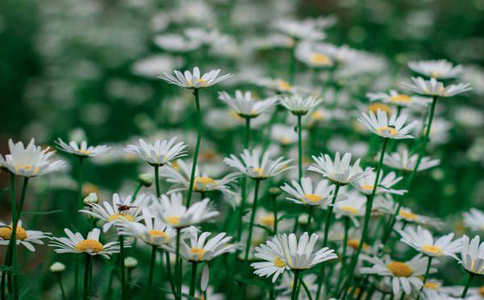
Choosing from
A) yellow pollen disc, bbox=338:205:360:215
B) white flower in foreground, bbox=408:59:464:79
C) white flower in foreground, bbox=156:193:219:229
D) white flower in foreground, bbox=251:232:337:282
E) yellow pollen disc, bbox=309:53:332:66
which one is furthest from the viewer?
yellow pollen disc, bbox=309:53:332:66

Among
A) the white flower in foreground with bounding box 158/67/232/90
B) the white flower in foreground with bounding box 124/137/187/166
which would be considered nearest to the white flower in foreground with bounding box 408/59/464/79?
the white flower in foreground with bounding box 158/67/232/90

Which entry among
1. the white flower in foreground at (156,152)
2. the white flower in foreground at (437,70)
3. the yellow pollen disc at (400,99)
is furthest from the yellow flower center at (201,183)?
the white flower in foreground at (437,70)

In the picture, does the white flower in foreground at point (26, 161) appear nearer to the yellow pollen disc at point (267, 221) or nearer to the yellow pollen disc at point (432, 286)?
the yellow pollen disc at point (267, 221)

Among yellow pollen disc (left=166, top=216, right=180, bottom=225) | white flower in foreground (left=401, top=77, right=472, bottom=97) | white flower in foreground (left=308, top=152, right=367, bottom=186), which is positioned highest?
white flower in foreground (left=401, top=77, right=472, bottom=97)

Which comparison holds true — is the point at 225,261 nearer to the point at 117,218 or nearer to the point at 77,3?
the point at 117,218

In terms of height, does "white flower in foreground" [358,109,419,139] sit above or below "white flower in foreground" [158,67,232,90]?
below

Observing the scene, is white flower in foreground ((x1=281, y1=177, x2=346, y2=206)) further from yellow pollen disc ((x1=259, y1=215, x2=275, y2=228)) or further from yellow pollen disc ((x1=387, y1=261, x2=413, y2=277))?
yellow pollen disc ((x1=259, y1=215, x2=275, y2=228))

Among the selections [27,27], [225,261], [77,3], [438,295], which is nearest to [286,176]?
[225,261]
